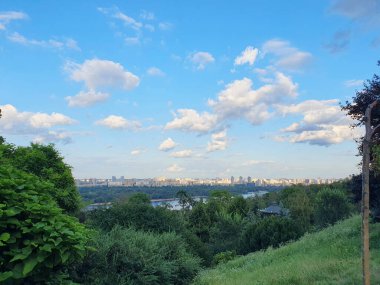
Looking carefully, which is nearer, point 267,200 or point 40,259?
point 40,259

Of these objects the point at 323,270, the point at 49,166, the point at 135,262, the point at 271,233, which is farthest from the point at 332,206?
the point at 135,262

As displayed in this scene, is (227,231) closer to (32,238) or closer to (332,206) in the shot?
(332,206)

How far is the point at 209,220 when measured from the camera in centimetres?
6166

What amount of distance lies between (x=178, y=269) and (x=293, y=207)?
63.2 m

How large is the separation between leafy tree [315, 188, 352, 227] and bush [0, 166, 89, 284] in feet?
153

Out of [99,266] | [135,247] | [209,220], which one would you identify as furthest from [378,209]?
[209,220]

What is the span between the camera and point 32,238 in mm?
5469

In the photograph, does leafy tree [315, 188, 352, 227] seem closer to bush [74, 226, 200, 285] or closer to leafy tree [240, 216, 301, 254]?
leafy tree [240, 216, 301, 254]

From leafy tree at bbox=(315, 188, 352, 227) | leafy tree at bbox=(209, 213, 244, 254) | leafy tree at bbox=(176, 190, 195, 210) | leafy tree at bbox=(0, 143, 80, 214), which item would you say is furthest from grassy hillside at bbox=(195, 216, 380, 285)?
leafy tree at bbox=(176, 190, 195, 210)

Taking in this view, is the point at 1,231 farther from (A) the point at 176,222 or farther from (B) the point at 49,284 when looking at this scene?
(A) the point at 176,222

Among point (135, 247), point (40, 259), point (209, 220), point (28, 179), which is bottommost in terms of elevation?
point (209, 220)

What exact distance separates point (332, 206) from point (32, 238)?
47.9 meters

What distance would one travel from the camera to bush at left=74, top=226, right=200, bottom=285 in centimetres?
1127

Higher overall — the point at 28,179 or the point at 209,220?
the point at 28,179
